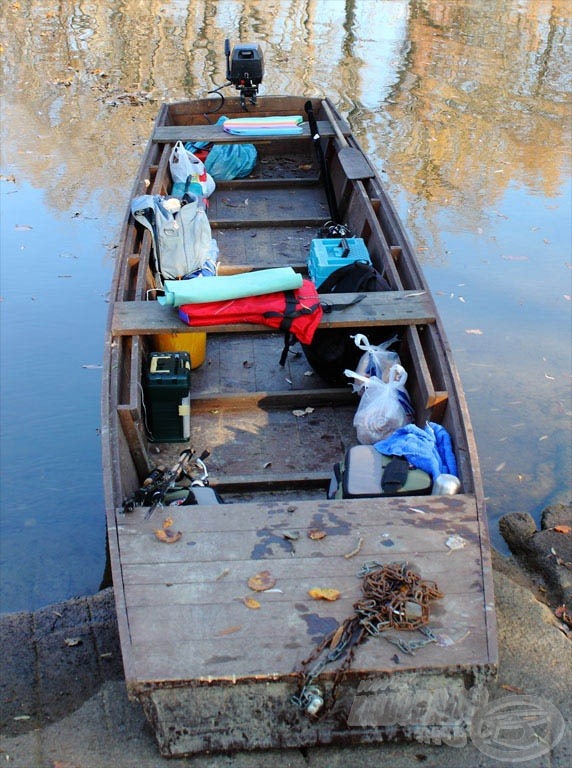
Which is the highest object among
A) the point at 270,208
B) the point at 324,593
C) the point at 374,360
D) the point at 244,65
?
the point at 244,65

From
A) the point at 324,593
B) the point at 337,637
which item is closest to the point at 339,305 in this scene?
the point at 324,593

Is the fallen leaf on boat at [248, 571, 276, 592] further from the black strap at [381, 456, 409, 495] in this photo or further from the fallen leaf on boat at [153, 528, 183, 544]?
the black strap at [381, 456, 409, 495]

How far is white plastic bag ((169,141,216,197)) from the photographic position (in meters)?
9.27

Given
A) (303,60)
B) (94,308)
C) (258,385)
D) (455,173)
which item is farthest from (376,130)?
(258,385)

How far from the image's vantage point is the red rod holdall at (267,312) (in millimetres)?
5516

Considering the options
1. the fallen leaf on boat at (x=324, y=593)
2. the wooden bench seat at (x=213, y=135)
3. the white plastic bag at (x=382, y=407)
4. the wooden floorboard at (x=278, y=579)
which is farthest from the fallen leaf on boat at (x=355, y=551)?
the wooden bench seat at (x=213, y=135)

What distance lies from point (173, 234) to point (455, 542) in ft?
13.8

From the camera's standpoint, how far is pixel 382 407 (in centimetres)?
557

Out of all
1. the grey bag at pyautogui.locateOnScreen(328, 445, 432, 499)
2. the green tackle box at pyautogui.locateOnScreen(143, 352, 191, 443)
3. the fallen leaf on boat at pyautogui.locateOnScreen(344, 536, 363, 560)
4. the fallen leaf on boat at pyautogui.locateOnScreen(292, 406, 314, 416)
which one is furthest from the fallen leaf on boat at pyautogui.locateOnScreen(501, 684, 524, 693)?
the green tackle box at pyautogui.locateOnScreen(143, 352, 191, 443)

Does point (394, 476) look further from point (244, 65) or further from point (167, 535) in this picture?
point (244, 65)

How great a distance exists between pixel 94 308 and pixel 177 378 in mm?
4160

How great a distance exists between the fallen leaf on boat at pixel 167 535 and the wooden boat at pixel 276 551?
1.5 inches

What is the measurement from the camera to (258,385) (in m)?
6.54

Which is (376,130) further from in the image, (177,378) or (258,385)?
(177,378)
